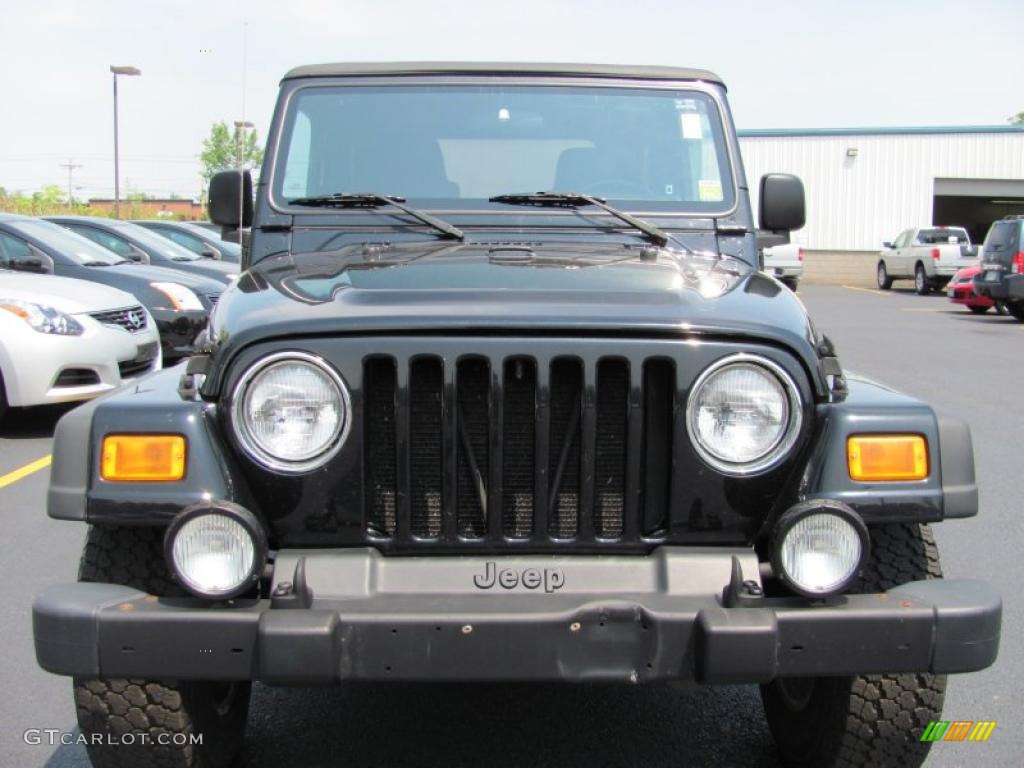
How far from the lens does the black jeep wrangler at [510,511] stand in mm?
2412

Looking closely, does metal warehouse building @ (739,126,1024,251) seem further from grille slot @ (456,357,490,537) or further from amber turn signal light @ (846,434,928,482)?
grille slot @ (456,357,490,537)

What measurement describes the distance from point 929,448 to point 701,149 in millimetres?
1662

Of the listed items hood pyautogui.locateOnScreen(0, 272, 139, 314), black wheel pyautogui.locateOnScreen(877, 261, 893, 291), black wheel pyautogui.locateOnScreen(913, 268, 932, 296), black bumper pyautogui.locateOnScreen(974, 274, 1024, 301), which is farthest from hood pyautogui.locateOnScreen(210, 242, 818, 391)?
black wheel pyautogui.locateOnScreen(877, 261, 893, 291)

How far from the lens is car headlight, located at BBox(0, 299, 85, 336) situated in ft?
26.5

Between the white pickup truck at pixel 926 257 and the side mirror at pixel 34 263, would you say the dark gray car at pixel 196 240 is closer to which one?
the side mirror at pixel 34 263

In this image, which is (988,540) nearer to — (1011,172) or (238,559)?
(238,559)

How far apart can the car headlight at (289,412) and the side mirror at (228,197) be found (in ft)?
5.43

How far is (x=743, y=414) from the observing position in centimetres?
262

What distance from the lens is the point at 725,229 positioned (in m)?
3.79

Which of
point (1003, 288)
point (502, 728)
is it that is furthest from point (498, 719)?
point (1003, 288)

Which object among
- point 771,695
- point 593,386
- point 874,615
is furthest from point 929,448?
point 771,695

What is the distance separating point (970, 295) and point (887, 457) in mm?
20048

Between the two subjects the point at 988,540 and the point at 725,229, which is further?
the point at 988,540

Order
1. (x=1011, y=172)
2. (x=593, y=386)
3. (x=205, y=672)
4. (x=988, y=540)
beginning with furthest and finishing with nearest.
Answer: (x=1011, y=172) → (x=988, y=540) → (x=593, y=386) → (x=205, y=672)
